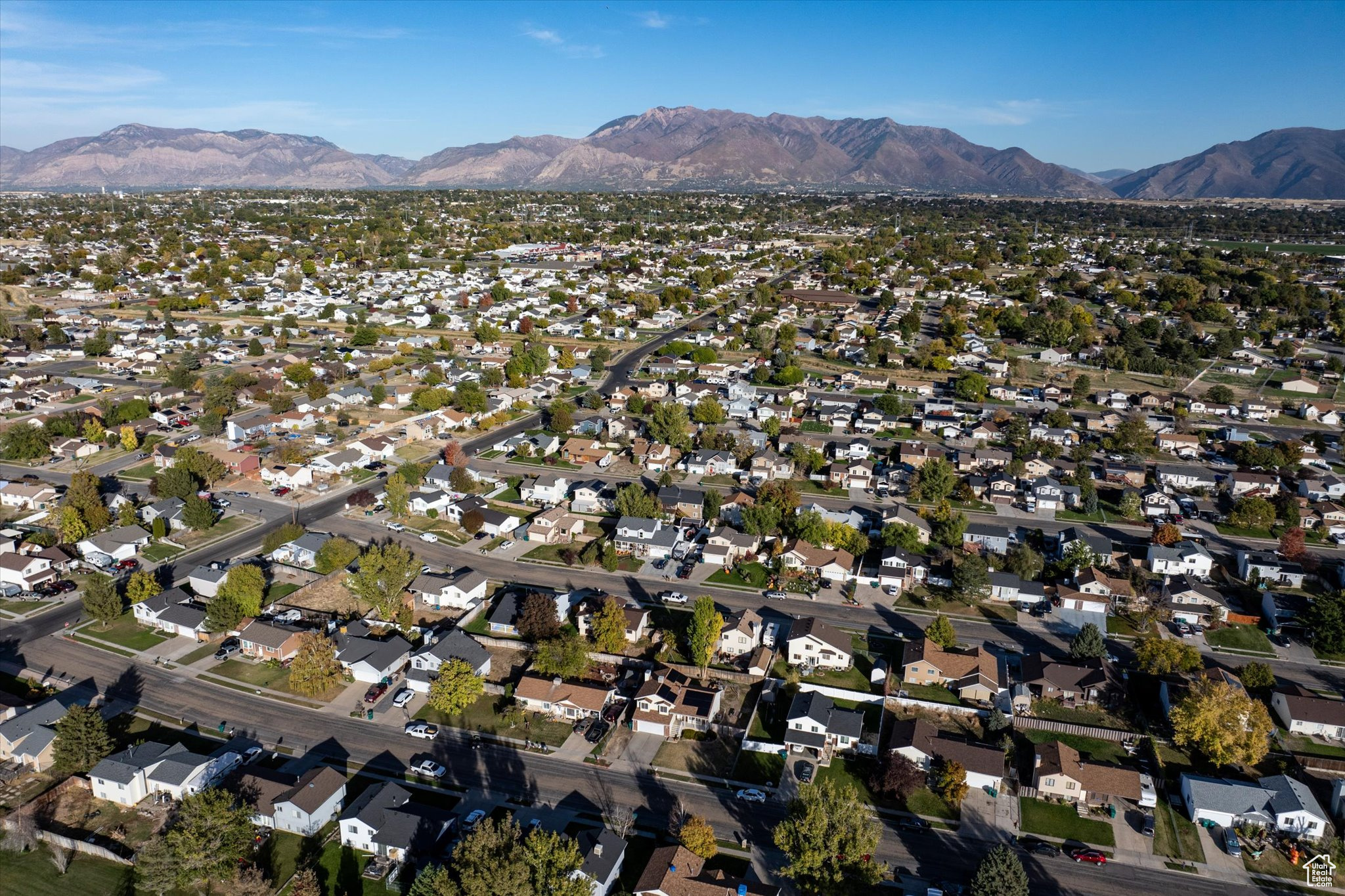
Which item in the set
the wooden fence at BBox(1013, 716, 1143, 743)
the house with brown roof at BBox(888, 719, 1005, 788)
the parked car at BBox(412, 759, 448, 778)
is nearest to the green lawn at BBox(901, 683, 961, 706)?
the wooden fence at BBox(1013, 716, 1143, 743)

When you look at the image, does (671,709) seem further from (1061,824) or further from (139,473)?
(139,473)

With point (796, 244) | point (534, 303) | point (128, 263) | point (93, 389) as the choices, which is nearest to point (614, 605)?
point (93, 389)

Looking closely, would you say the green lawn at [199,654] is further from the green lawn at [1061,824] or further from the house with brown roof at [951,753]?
the green lawn at [1061,824]

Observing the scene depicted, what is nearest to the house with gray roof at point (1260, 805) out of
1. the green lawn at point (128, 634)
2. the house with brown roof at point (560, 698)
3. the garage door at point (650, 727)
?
the garage door at point (650, 727)

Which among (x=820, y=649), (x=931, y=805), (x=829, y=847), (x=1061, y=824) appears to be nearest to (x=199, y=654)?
(x=820, y=649)

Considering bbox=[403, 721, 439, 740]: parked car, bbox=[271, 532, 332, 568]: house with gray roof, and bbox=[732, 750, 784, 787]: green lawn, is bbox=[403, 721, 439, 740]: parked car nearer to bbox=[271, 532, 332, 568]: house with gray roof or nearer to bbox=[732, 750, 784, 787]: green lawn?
bbox=[732, 750, 784, 787]: green lawn
